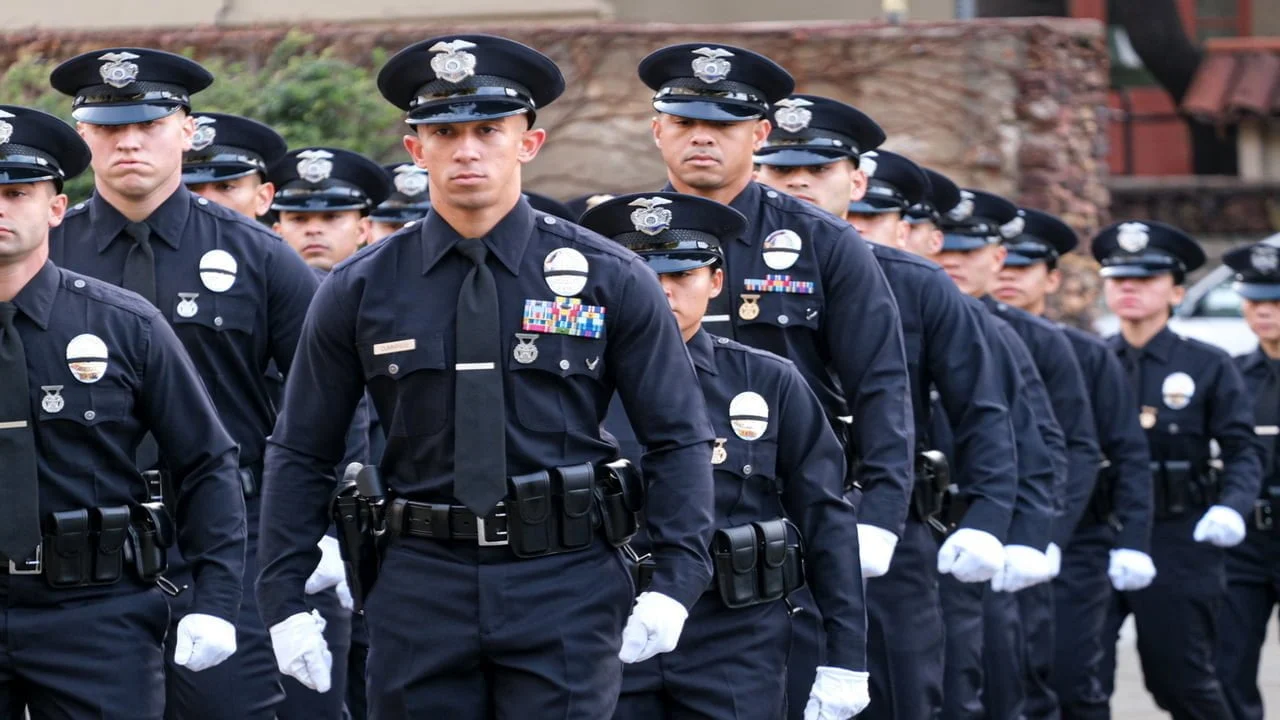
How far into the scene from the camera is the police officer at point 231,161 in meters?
8.15

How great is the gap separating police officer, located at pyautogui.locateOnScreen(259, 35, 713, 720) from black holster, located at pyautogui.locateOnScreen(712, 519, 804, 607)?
0.69 meters

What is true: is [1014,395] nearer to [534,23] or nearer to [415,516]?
[415,516]

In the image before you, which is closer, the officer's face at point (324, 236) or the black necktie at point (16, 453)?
the black necktie at point (16, 453)

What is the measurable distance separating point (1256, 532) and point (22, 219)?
22.9ft

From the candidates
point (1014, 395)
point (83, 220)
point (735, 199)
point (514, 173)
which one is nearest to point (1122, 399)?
point (1014, 395)

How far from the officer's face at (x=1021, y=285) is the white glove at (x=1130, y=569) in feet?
Answer: 4.04

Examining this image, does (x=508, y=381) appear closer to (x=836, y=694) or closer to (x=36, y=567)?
(x=36, y=567)

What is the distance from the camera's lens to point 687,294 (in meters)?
6.01

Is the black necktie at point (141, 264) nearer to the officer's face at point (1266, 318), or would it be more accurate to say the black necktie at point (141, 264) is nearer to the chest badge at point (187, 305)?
the chest badge at point (187, 305)

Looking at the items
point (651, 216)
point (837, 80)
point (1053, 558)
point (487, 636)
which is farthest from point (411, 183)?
point (837, 80)

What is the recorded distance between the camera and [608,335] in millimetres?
5141

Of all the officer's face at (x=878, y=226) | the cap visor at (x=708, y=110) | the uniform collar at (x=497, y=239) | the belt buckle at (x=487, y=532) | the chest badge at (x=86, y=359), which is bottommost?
the officer's face at (x=878, y=226)

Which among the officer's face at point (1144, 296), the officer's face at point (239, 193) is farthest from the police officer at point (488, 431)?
the officer's face at point (1144, 296)

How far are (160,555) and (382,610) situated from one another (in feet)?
2.42
